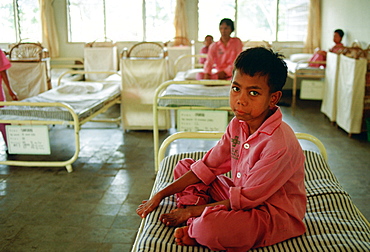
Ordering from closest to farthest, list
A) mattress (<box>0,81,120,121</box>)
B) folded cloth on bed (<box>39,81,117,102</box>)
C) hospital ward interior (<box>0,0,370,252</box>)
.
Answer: hospital ward interior (<box>0,0,370,252</box>) → mattress (<box>0,81,120,121</box>) → folded cloth on bed (<box>39,81,117,102</box>)

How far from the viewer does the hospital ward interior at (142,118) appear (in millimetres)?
2295

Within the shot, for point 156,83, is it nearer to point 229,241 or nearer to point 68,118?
point 68,118

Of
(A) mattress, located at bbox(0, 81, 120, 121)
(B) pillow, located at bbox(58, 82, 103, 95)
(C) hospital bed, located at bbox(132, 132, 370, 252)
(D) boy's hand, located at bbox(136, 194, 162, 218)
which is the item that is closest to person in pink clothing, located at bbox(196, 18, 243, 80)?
(A) mattress, located at bbox(0, 81, 120, 121)

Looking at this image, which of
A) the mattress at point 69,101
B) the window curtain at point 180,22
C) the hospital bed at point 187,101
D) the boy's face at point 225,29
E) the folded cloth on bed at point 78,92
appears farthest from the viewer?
the window curtain at point 180,22

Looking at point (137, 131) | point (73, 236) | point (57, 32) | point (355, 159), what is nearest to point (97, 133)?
point (137, 131)

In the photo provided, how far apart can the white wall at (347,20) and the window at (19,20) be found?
5.62m

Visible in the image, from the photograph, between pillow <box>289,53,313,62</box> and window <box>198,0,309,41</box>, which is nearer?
pillow <box>289,53,313,62</box>

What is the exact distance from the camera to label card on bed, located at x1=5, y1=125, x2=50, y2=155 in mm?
3486

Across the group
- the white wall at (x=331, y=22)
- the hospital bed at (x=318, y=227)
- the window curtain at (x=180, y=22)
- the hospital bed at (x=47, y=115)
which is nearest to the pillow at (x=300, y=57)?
the white wall at (x=331, y=22)

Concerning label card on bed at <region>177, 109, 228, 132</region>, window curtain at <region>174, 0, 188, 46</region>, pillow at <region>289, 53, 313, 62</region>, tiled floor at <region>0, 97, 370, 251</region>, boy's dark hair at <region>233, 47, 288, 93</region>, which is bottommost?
tiled floor at <region>0, 97, 370, 251</region>

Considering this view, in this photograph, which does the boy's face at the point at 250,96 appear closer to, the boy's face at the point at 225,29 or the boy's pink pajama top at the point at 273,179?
the boy's pink pajama top at the point at 273,179

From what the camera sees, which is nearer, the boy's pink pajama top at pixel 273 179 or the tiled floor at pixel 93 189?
the boy's pink pajama top at pixel 273 179

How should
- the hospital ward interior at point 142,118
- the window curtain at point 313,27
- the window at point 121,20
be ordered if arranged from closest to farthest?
the hospital ward interior at point 142,118
the window curtain at point 313,27
the window at point 121,20

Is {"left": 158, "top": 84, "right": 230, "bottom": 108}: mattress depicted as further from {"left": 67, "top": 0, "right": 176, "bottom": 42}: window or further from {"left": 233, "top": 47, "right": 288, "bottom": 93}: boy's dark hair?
{"left": 67, "top": 0, "right": 176, "bottom": 42}: window
